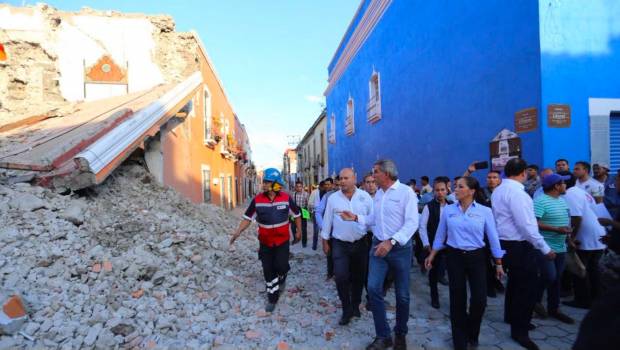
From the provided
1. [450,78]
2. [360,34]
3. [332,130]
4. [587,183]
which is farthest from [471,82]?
[332,130]

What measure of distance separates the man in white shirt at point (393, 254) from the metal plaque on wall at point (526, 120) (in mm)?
3585

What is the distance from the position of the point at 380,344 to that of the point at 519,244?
5.40 ft

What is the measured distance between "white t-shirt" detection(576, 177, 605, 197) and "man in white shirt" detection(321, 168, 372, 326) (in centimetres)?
337

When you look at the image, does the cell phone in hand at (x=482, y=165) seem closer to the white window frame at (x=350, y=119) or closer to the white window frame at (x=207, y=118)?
the white window frame at (x=207, y=118)

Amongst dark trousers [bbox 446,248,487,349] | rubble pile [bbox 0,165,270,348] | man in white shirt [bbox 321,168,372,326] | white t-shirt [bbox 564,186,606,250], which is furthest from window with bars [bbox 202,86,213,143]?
white t-shirt [bbox 564,186,606,250]

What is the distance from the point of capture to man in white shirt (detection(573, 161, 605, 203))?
15.8 feet

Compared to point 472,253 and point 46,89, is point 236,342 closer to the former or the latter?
point 472,253

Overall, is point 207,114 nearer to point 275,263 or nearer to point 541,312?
point 275,263

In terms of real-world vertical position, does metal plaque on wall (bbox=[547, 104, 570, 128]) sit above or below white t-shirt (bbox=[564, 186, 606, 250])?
above

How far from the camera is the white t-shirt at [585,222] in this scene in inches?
159

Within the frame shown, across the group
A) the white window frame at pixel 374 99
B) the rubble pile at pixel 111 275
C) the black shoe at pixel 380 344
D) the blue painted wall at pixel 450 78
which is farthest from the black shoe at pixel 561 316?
the white window frame at pixel 374 99

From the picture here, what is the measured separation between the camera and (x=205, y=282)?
4.57 m

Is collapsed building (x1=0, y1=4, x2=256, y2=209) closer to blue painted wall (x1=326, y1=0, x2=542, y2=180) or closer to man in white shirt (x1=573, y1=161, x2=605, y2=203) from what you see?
blue painted wall (x1=326, y1=0, x2=542, y2=180)

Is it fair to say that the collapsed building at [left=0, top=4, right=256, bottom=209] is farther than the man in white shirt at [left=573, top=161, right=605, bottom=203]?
Yes
